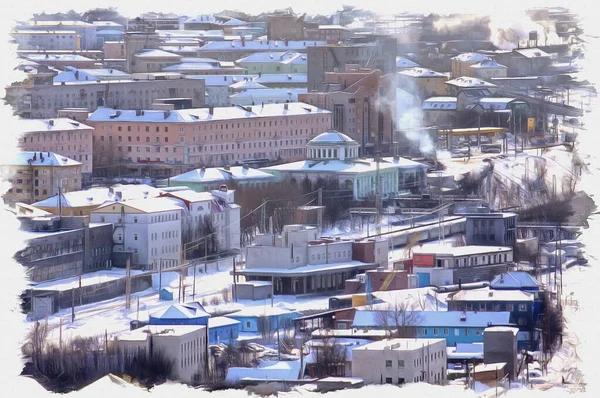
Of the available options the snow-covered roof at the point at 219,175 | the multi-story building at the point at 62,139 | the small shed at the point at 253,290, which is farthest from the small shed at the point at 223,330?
the multi-story building at the point at 62,139

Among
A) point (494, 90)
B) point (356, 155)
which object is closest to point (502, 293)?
point (356, 155)

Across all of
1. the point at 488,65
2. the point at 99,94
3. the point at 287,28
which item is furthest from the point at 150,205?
the point at 287,28

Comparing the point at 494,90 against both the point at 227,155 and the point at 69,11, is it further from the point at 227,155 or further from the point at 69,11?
the point at 69,11

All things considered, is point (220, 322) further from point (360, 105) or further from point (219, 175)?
point (360, 105)

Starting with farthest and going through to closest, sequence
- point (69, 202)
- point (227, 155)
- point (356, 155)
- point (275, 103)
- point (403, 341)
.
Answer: point (275, 103), point (227, 155), point (356, 155), point (69, 202), point (403, 341)

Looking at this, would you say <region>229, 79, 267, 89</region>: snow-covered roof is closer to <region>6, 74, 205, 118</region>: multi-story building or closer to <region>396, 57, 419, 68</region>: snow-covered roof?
<region>6, 74, 205, 118</region>: multi-story building
